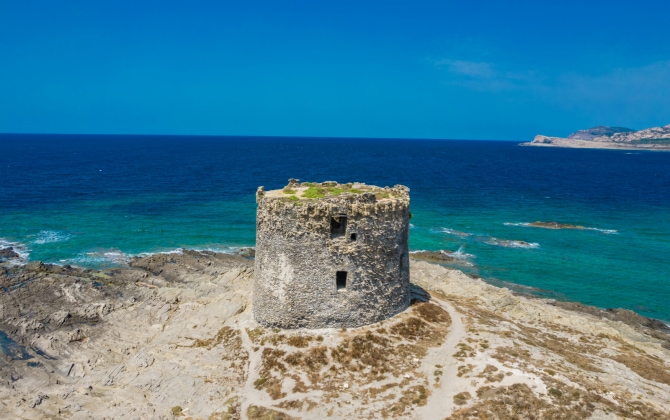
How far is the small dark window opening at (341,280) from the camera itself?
25427mm

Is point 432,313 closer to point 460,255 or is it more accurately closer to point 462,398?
point 462,398

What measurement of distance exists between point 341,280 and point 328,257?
1742mm

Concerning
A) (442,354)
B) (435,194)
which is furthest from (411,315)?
(435,194)

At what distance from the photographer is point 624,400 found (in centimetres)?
2028

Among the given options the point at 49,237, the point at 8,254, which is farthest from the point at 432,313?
the point at 49,237

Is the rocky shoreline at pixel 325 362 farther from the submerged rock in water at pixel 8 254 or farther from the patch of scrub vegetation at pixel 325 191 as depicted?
the submerged rock in water at pixel 8 254

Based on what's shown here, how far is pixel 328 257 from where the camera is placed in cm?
2472

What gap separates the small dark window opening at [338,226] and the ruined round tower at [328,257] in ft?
0.12

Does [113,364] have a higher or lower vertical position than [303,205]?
lower

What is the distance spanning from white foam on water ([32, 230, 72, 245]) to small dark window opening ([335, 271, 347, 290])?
38995 millimetres

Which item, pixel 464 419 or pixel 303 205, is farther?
pixel 303 205

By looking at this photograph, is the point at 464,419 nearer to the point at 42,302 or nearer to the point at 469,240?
the point at 42,302

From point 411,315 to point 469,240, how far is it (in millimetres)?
30930

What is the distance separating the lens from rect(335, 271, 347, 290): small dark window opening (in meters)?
25.4
